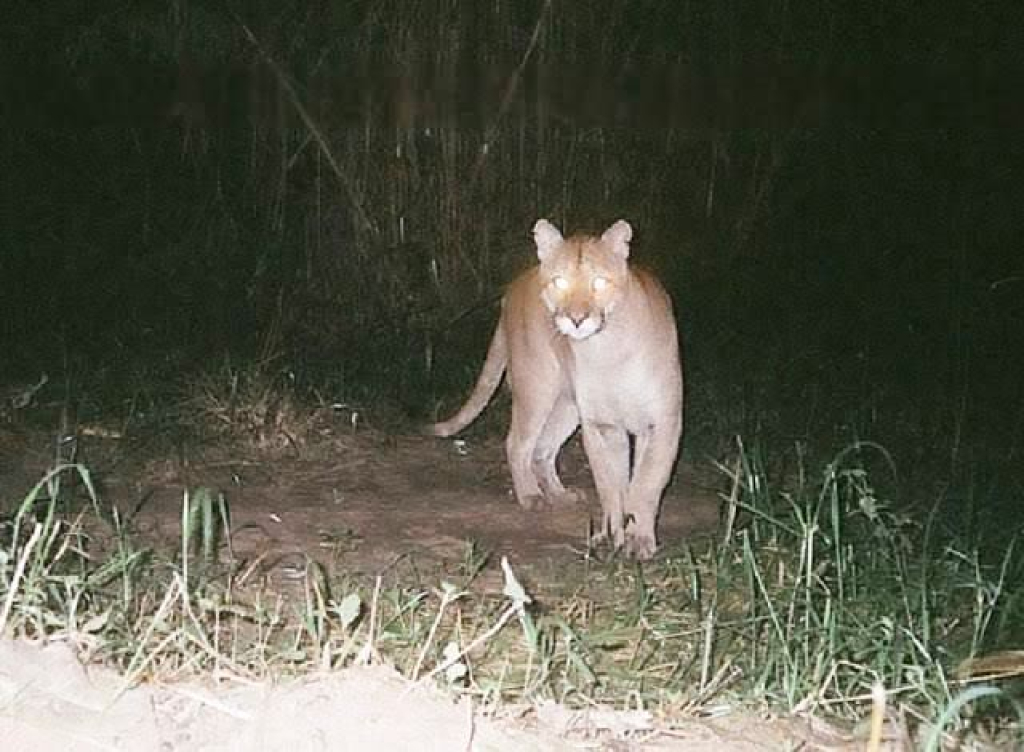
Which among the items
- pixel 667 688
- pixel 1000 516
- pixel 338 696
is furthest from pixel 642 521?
pixel 338 696

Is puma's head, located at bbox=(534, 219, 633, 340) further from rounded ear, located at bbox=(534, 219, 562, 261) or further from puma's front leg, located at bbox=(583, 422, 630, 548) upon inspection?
puma's front leg, located at bbox=(583, 422, 630, 548)

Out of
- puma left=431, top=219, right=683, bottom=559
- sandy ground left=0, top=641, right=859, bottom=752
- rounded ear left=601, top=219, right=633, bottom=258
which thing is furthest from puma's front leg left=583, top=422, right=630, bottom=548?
sandy ground left=0, top=641, right=859, bottom=752

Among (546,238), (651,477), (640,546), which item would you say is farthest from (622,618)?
(546,238)

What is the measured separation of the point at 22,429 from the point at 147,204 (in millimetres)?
5010

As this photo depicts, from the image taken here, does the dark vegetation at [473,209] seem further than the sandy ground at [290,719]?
Yes

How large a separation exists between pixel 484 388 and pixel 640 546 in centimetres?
164

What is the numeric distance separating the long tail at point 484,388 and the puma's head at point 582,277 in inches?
39.7

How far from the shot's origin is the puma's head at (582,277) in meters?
5.95

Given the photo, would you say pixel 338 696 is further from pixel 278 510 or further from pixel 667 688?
pixel 278 510

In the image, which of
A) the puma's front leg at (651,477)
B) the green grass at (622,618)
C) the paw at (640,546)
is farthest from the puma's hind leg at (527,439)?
the green grass at (622,618)

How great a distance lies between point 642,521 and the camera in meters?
6.11

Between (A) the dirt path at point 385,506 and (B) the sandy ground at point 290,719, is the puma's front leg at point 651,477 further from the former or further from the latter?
(B) the sandy ground at point 290,719

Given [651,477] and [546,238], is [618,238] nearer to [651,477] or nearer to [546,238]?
[546,238]

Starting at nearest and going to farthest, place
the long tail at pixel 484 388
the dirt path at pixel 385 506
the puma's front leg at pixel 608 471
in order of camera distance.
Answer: the dirt path at pixel 385 506 < the puma's front leg at pixel 608 471 < the long tail at pixel 484 388
